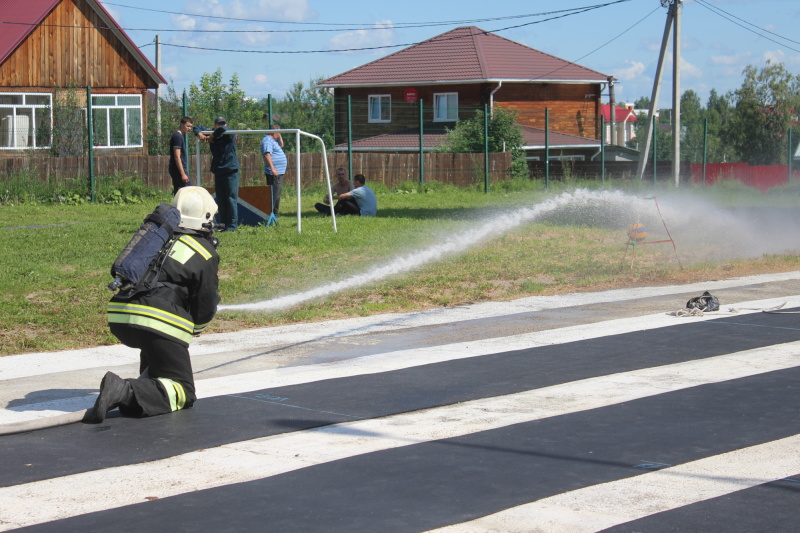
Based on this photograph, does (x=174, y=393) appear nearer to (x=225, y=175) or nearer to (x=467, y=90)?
(x=225, y=175)

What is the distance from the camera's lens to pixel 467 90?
45.0 metres

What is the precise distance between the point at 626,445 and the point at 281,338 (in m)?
4.41

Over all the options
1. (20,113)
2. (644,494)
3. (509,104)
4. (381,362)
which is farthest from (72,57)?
(644,494)

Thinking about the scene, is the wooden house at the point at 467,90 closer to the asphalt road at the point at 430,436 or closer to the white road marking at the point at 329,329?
the white road marking at the point at 329,329

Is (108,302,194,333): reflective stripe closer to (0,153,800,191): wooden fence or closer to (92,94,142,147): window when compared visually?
(0,153,800,191): wooden fence

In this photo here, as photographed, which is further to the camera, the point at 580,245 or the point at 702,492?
the point at 580,245

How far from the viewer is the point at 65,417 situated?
6.29 metres

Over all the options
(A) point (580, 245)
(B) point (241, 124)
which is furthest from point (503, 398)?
(B) point (241, 124)

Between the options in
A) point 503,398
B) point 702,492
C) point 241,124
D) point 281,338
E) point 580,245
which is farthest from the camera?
point 241,124

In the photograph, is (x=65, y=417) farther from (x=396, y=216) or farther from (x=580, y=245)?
(x=396, y=216)

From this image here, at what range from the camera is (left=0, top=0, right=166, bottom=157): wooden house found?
31.0m

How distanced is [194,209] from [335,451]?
6.69ft

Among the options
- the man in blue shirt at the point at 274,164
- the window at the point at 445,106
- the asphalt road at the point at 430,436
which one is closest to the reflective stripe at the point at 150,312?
the asphalt road at the point at 430,436

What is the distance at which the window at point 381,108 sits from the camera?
46875 mm
